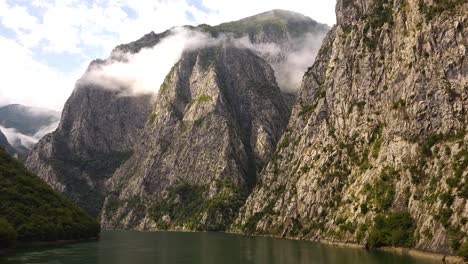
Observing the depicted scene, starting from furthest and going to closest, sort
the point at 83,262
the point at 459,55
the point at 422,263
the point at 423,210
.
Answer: the point at 459,55 < the point at 423,210 < the point at 83,262 < the point at 422,263

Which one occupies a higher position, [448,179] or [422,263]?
[448,179]

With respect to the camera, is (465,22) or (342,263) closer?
(342,263)

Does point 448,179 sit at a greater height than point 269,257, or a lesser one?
greater

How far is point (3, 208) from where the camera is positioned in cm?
19750

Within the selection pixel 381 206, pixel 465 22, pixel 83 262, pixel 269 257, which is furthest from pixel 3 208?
pixel 465 22

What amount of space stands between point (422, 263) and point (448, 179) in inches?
1712

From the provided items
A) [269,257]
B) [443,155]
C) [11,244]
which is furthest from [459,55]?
[11,244]

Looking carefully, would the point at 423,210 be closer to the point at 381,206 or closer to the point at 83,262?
the point at 381,206

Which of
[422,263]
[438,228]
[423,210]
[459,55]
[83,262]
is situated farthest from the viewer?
[459,55]

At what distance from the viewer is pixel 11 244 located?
173875mm

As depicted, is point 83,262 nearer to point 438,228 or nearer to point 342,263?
point 342,263

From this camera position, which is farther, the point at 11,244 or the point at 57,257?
the point at 11,244

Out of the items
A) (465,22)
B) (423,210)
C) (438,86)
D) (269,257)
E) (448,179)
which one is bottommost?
(269,257)

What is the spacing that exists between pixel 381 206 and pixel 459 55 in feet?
216
